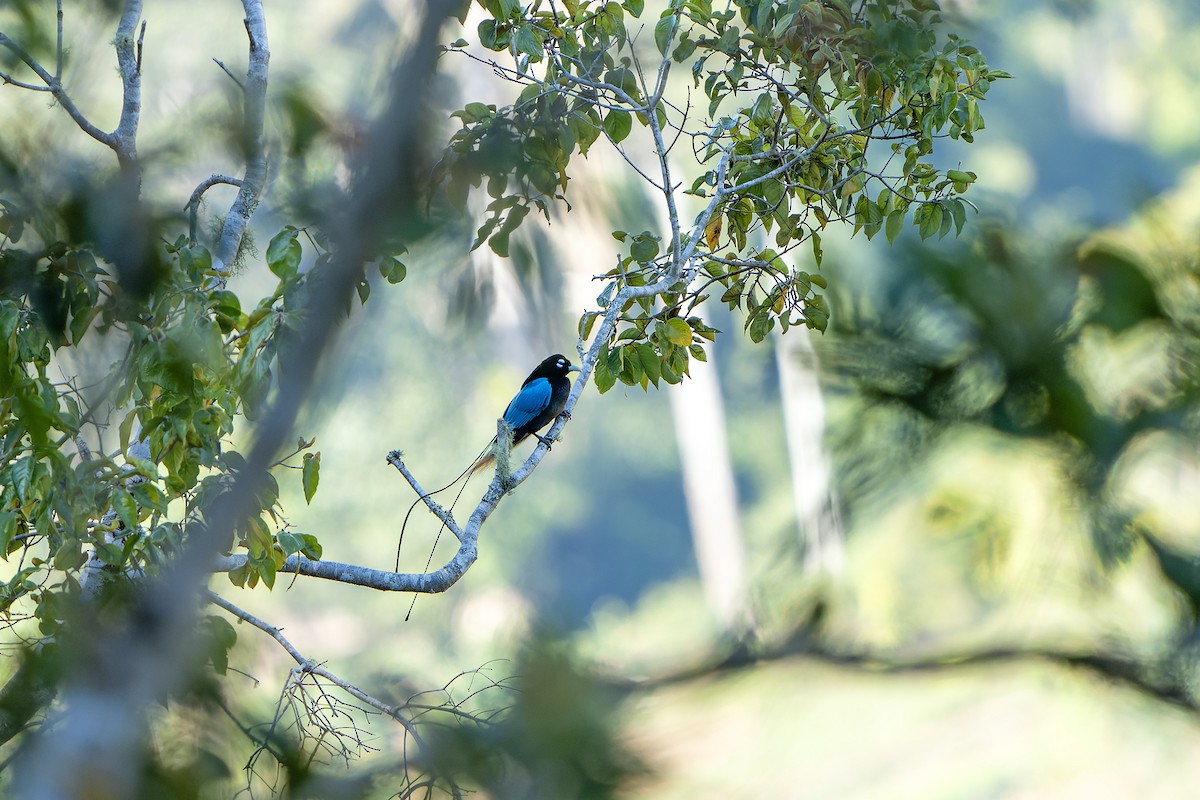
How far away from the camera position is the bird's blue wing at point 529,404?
5250mm

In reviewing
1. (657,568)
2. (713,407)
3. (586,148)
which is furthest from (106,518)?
(657,568)

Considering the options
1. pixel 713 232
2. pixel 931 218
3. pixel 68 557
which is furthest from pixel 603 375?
pixel 68 557

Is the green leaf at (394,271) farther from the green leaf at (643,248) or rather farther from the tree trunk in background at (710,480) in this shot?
the tree trunk in background at (710,480)

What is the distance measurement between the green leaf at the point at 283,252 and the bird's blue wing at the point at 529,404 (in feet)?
9.31

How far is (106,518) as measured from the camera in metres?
2.67

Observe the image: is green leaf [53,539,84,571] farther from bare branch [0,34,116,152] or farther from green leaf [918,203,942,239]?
green leaf [918,203,942,239]

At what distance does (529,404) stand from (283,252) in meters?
2.97

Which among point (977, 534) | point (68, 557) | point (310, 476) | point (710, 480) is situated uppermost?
point (710, 480)

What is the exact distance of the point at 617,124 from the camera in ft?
9.52

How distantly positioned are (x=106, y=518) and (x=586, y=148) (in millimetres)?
1445

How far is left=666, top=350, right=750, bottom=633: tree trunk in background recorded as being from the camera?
57.8 feet

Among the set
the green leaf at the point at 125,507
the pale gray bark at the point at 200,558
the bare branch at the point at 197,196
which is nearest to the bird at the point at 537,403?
the bare branch at the point at 197,196

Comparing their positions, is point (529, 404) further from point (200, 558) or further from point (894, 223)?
point (200, 558)

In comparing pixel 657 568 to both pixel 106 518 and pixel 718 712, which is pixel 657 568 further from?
pixel 718 712
